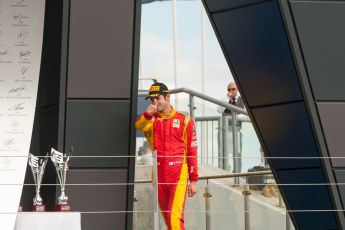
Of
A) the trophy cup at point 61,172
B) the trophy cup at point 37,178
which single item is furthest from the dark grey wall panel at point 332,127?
the trophy cup at point 37,178

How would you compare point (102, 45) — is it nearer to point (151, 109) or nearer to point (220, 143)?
point (151, 109)

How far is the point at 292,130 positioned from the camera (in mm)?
8273

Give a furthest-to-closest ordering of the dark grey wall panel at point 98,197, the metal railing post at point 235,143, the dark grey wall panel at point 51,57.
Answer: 1. the metal railing post at point 235,143
2. the dark grey wall panel at point 51,57
3. the dark grey wall panel at point 98,197

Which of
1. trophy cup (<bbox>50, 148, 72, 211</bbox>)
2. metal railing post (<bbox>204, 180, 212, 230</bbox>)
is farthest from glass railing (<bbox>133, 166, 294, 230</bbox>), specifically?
trophy cup (<bbox>50, 148, 72, 211</bbox>)

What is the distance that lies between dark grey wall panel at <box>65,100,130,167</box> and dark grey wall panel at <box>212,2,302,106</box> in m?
1.08

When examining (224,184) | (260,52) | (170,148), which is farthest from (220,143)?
(170,148)

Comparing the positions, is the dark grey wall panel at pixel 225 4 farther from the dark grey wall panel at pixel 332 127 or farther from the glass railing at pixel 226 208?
the glass railing at pixel 226 208

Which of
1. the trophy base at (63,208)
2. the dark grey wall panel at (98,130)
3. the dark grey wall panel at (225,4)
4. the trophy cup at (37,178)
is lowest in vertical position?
the trophy base at (63,208)

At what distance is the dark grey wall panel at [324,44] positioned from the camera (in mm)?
8055

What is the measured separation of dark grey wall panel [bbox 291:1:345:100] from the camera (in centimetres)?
805

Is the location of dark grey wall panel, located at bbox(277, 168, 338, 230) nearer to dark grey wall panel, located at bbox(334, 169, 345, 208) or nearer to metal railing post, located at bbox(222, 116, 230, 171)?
dark grey wall panel, located at bbox(334, 169, 345, 208)

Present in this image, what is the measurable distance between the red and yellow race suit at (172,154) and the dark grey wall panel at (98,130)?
0.19m

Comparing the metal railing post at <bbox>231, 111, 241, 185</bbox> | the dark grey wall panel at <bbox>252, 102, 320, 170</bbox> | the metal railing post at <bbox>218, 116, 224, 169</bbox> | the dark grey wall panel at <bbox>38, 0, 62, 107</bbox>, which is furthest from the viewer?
the metal railing post at <bbox>218, 116, 224, 169</bbox>

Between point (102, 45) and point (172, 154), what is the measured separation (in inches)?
42.5
